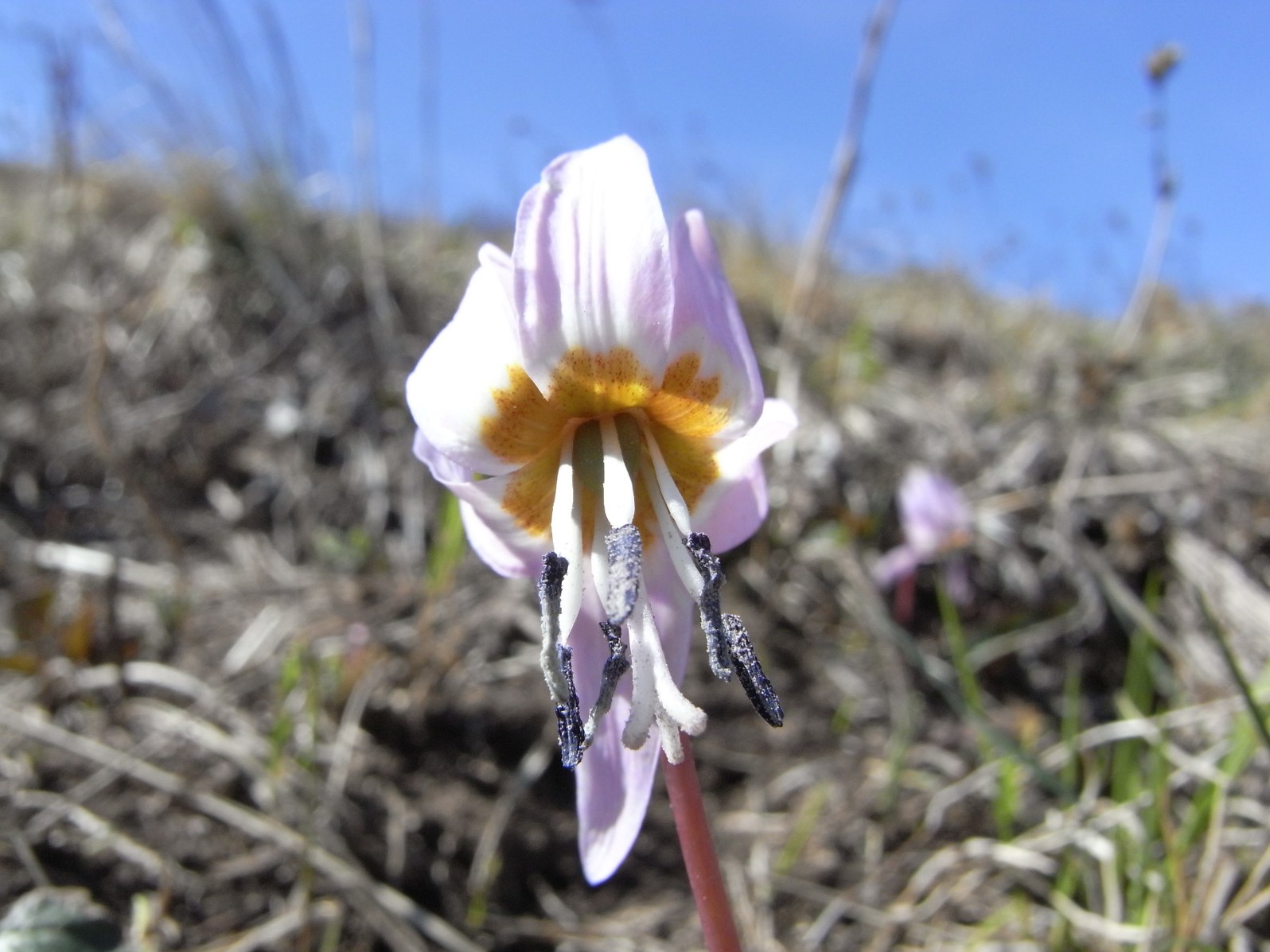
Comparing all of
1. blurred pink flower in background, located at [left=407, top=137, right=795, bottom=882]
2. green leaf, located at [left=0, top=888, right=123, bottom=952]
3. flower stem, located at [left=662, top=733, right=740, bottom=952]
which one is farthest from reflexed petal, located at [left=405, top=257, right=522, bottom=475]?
green leaf, located at [left=0, top=888, right=123, bottom=952]

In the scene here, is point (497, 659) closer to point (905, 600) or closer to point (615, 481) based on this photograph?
point (905, 600)

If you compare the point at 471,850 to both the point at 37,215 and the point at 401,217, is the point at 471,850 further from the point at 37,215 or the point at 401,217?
the point at 401,217

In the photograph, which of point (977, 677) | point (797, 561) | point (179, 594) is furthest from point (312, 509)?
point (977, 677)

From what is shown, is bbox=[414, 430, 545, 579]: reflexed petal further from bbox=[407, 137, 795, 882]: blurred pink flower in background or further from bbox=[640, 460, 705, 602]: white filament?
bbox=[640, 460, 705, 602]: white filament

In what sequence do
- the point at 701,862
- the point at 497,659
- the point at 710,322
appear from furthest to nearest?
the point at 497,659
the point at 710,322
the point at 701,862

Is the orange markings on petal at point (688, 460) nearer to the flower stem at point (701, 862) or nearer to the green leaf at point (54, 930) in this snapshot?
the flower stem at point (701, 862)

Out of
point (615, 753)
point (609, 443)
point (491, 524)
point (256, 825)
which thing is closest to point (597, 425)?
point (609, 443)
